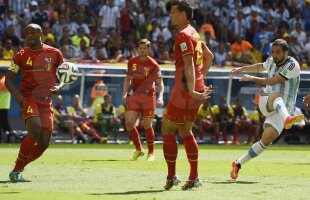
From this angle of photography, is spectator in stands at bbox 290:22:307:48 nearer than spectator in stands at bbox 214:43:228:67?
No

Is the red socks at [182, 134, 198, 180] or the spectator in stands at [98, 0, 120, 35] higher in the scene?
the red socks at [182, 134, 198, 180]

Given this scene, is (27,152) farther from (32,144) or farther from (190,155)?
(190,155)

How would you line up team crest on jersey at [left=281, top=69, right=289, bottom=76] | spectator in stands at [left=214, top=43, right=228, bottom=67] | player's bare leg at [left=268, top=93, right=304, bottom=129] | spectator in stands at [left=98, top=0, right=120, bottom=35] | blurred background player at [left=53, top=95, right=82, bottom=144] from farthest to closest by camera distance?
spectator in stands at [left=98, top=0, right=120, bottom=35] < spectator in stands at [left=214, top=43, right=228, bottom=67] < blurred background player at [left=53, top=95, right=82, bottom=144] < player's bare leg at [left=268, top=93, right=304, bottom=129] < team crest on jersey at [left=281, top=69, right=289, bottom=76]

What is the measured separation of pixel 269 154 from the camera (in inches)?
952

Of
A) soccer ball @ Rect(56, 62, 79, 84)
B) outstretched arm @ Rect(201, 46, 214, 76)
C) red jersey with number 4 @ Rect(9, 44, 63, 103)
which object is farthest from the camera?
soccer ball @ Rect(56, 62, 79, 84)

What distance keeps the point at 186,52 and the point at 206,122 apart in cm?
1943

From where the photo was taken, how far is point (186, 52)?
41.0ft

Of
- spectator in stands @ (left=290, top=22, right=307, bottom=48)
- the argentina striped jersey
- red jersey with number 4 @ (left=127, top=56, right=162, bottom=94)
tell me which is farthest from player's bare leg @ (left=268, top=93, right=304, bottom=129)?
spectator in stands @ (left=290, top=22, right=307, bottom=48)

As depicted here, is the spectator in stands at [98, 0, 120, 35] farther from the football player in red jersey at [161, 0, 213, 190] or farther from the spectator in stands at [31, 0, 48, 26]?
the football player in red jersey at [161, 0, 213, 190]

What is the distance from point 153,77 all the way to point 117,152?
379cm

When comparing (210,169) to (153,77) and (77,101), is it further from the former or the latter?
(77,101)

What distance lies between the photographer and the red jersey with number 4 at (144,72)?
21.1 meters

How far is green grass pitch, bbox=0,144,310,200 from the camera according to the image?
12.2 m

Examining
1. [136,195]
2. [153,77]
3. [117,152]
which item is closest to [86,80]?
[117,152]
